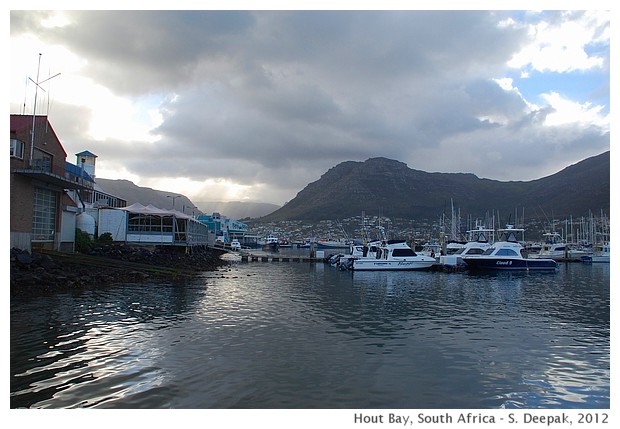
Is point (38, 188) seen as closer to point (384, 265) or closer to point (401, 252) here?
point (384, 265)

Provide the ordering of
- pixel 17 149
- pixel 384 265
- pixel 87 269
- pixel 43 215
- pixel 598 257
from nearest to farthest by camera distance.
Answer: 1. pixel 17 149
2. pixel 87 269
3. pixel 43 215
4. pixel 384 265
5. pixel 598 257

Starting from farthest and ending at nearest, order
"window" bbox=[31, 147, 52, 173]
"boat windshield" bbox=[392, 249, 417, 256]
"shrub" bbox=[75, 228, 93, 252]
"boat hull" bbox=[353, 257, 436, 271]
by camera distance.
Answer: "boat windshield" bbox=[392, 249, 417, 256]
"boat hull" bbox=[353, 257, 436, 271]
"shrub" bbox=[75, 228, 93, 252]
"window" bbox=[31, 147, 52, 173]

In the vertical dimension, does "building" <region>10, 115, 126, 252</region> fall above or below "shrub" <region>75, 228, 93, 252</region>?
above

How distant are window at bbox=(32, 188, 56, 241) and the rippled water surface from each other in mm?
9701

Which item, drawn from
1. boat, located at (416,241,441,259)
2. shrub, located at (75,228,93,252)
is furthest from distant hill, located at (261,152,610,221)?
shrub, located at (75,228,93,252)

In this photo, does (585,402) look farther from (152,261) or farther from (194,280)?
(152,261)

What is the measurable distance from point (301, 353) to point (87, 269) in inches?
821

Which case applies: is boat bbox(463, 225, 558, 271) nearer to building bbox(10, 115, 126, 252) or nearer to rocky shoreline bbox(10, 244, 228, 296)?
rocky shoreline bbox(10, 244, 228, 296)

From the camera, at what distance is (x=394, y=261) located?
149 ft

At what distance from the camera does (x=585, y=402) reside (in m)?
9.24

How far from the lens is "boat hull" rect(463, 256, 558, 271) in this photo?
45.6 metres

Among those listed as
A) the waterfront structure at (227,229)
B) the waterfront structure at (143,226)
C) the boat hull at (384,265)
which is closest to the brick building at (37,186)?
the waterfront structure at (143,226)

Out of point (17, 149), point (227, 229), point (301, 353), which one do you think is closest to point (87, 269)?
point (17, 149)
